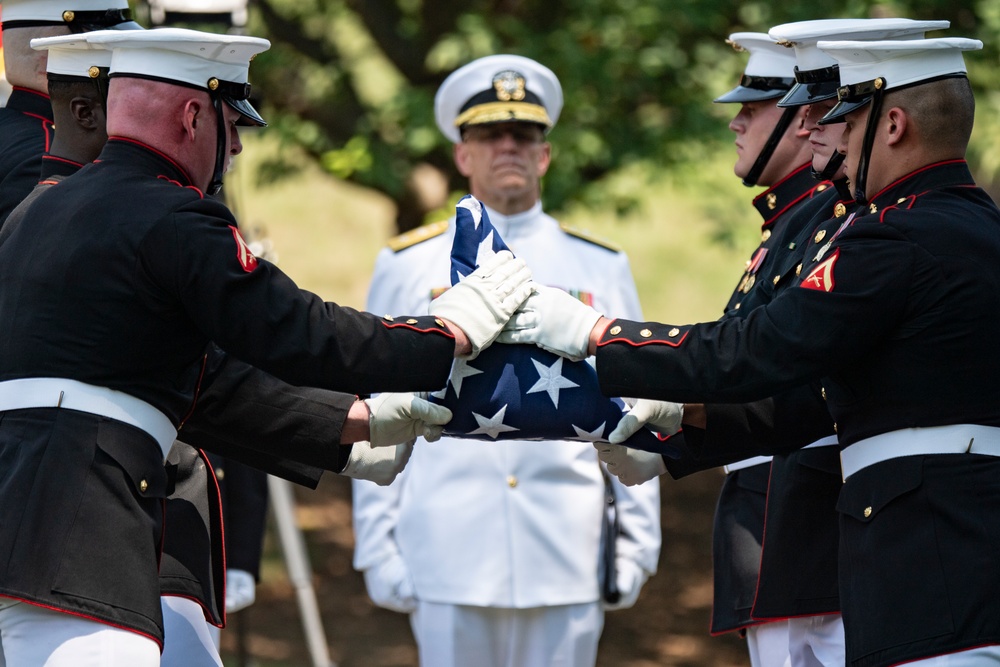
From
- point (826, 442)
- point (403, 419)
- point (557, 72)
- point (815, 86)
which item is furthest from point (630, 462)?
point (557, 72)

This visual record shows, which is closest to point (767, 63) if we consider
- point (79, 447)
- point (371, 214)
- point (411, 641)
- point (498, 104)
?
point (498, 104)

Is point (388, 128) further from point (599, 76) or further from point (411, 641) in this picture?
point (411, 641)

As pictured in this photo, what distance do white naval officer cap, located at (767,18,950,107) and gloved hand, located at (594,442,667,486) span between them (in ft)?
3.44

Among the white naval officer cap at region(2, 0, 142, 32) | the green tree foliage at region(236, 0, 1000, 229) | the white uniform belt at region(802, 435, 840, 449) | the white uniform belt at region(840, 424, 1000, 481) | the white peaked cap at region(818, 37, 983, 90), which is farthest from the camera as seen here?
the green tree foliage at region(236, 0, 1000, 229)

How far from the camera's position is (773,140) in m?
4.15

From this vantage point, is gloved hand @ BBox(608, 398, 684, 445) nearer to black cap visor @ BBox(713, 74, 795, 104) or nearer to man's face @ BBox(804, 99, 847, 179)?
man's face @ BBox(804, 99, 847, 179)

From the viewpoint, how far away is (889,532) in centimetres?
303

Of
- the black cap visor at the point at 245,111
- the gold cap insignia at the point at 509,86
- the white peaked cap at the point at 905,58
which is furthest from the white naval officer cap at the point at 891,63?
the gold cap insignia at the point at 509,86

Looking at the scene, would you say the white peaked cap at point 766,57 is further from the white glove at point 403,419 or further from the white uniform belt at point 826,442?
the white glove at point 403,419

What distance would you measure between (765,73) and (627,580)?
70.7 inches

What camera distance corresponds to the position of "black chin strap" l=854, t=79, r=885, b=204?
10.4ft

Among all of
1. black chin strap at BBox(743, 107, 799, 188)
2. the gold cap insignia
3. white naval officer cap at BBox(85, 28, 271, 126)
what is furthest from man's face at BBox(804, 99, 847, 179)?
the gold cap insignia

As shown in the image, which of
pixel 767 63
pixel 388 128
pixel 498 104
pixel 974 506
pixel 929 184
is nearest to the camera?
pixel 974 506

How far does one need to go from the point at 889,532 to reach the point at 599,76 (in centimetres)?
419
